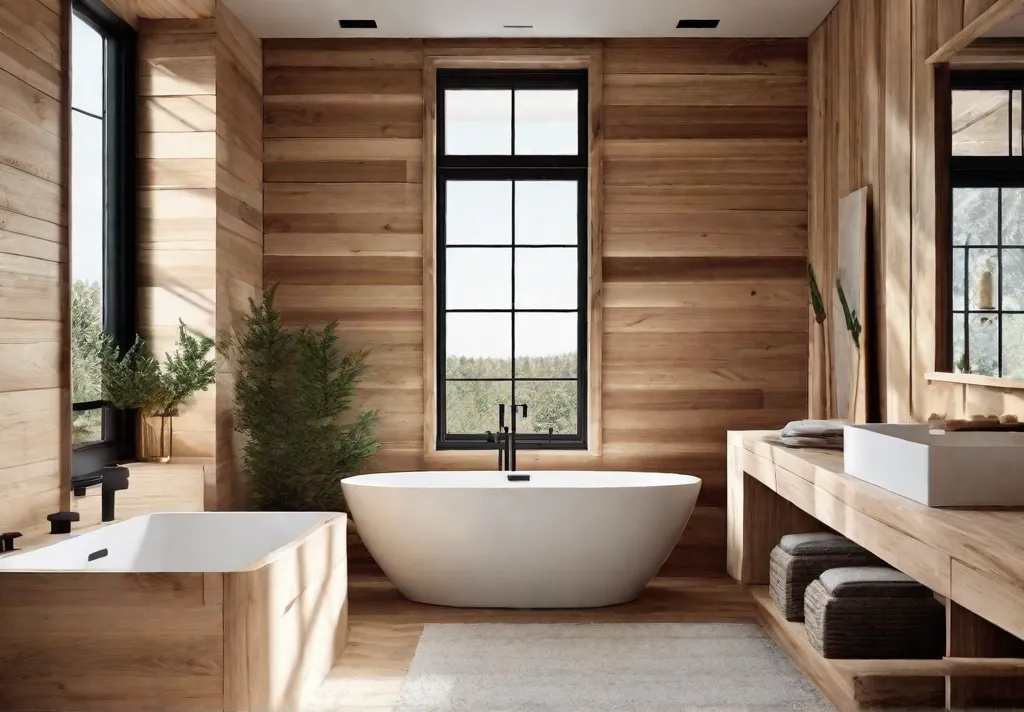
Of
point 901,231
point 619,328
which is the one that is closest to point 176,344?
point 619,328

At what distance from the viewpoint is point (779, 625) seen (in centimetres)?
360

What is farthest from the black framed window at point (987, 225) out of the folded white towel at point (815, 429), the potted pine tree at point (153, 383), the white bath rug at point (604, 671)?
the potted pine tree at point (153, 383)

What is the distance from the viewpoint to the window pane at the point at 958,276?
10.3ft

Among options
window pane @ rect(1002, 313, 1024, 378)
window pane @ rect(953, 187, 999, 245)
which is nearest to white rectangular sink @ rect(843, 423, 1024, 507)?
window pane @ rect(1002, 313, 1024, 378)

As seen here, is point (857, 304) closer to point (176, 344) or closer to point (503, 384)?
point (503, 384)

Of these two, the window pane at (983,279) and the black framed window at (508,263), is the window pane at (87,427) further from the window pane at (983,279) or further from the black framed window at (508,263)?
the window pane at (983,279)

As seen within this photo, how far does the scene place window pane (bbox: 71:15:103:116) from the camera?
3.83 metres

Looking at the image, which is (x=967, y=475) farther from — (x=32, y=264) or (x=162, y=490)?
(x=162, y=490)

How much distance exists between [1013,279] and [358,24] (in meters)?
3.24

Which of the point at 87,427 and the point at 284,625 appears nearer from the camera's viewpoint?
the point at 284,625

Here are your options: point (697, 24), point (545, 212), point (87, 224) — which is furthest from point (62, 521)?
point (697, 24)

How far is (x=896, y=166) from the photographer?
3.67m

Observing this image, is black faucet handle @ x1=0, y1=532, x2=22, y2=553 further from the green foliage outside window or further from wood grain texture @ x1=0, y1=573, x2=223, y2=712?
the green foliage outside window

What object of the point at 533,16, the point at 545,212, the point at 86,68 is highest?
the point at 533,16
